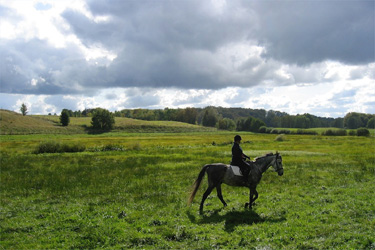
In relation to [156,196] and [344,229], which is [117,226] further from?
[344,229]

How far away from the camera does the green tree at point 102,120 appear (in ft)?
449

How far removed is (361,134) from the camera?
109 metres

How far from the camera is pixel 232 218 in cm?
1248

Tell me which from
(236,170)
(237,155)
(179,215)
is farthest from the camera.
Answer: (236,170)

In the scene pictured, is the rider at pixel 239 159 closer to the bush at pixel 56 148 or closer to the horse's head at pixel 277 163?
the horse's head at pixel 277 163

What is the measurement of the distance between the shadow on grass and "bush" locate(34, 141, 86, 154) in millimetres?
43563

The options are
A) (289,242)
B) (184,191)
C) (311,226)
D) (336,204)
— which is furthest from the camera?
(184,191)

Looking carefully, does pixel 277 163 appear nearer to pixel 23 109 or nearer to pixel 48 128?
pixel 48 128

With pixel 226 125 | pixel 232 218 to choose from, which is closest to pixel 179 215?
pixel 232 218

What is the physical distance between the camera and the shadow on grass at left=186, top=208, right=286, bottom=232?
39.1 ft

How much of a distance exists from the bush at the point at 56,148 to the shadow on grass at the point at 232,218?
43.6m

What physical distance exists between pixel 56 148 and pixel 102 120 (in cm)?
8962

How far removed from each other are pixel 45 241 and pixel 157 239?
174 inches

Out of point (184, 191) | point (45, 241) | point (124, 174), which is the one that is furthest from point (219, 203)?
point (124, 174)
